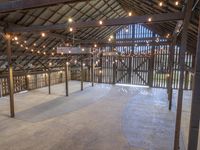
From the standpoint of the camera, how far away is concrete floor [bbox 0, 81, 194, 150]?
4770 millimetres

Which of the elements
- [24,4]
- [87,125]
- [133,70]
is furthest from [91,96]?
[24,4]

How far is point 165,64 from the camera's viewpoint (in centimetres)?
1325

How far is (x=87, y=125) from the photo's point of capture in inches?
239

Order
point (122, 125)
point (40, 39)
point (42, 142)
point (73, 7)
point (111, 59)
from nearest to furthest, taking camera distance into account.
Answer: point (42, 142)
point (122, 125)
point (73, 7)
point (40, 39)
point (111, 59)

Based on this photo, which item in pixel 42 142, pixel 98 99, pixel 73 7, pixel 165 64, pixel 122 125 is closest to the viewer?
pixel 42 142

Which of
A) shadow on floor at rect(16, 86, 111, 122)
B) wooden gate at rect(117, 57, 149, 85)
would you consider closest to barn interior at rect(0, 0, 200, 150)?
shadow on floor at rect(16, 86, 111, 122)

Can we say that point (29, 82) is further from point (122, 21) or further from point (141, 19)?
point (141, 19)

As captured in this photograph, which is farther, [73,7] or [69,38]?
[69,38]

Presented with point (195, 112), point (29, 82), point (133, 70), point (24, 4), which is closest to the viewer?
point (195, 112)

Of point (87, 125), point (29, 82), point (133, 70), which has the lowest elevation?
point (87, 125)

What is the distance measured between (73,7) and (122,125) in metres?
5.80

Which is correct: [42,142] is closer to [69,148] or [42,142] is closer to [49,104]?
[69,148]

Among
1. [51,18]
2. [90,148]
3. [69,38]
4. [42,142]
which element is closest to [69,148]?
[90,148]

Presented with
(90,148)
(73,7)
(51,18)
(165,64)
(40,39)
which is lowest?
(90,148)
